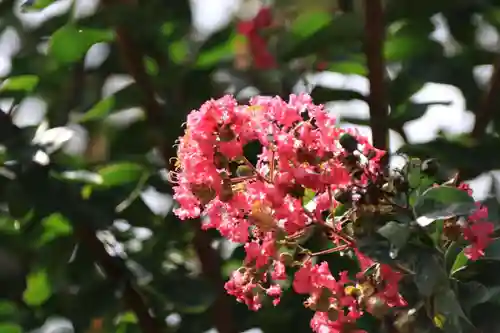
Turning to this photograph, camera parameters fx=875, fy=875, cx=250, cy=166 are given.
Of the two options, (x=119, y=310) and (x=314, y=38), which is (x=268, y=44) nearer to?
(x=314, y=38)

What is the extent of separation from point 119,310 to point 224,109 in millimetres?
533

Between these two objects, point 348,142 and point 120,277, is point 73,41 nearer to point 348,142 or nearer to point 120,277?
point 120,277

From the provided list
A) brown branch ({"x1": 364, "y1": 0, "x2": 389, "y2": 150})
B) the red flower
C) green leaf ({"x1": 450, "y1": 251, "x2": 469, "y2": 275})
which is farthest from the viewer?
the red flower

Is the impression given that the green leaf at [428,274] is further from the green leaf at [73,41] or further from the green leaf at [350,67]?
the green leaf at [73,41]

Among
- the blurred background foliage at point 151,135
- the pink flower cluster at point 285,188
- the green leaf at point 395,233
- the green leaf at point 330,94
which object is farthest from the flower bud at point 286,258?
the green leaf at point 330,94

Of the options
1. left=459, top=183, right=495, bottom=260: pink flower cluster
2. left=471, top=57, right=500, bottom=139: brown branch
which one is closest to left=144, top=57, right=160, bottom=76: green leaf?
left=471, top=57, right=500, bottom=139: brown branch

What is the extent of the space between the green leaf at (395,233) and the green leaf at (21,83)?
0.82 meters

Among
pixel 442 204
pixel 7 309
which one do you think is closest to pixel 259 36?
pixel 7 309

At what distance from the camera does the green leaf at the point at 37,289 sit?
4.17ft

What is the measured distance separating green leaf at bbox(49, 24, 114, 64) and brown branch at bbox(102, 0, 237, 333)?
Result: 0.12 ft

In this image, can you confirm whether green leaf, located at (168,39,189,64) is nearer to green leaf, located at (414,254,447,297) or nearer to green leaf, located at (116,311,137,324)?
green leaf, located at (116,311,137,324)

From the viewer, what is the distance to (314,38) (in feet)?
4.09

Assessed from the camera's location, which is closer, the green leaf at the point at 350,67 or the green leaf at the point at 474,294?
the green leaf at the point at 474,294

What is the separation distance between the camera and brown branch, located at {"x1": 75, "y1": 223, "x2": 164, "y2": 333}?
A: 3.85 ft
